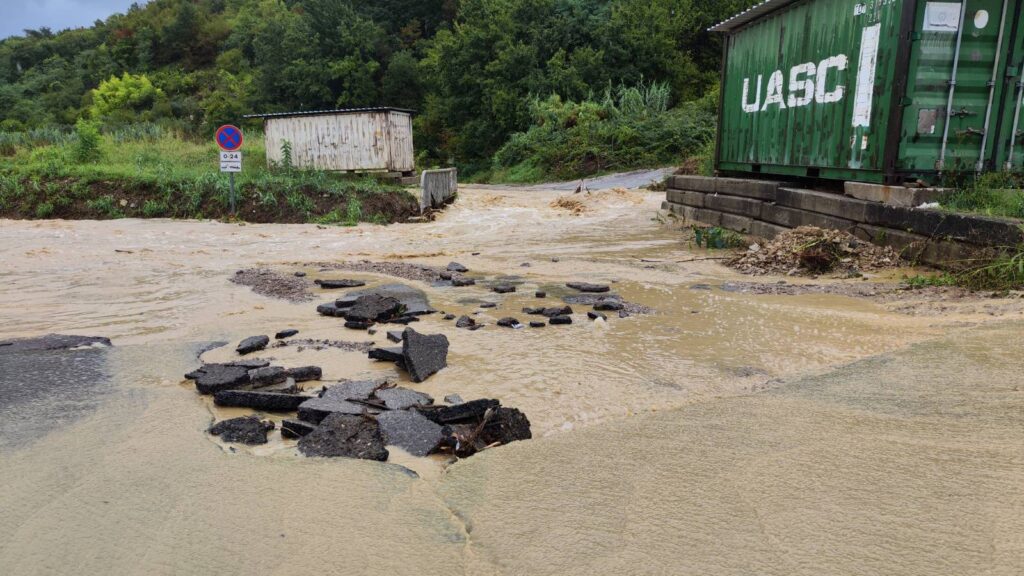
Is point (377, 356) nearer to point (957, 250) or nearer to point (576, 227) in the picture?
point (957, 250)

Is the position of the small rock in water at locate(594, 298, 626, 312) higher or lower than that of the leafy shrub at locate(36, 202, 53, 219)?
higher

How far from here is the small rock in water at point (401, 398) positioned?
342 centimetres

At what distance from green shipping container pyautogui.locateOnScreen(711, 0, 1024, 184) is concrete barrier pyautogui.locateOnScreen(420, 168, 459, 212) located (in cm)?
819

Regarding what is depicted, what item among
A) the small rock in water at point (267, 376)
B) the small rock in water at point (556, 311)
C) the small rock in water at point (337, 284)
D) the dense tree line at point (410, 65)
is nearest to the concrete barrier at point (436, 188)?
the small rock in water at point (337, 284)

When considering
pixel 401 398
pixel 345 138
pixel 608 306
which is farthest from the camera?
pixel 345 138

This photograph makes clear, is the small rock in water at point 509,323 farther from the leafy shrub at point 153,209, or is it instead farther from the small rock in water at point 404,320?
the leafy shrub at point 153,209

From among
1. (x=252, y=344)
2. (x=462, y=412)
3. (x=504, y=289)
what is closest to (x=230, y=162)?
(x=504, y=289)

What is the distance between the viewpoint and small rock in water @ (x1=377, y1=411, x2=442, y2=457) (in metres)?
2.93

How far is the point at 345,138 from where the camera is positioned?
1733 cm

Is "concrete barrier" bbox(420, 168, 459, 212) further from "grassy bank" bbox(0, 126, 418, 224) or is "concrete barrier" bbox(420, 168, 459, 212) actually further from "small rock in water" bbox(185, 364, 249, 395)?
"small rock in water" bbox(185, 364, 249, 395)

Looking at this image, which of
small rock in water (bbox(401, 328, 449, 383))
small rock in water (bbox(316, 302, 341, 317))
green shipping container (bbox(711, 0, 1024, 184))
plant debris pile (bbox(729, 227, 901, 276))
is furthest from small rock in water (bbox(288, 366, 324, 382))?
green shipping container (bbox(711, 0, 1024, 184))

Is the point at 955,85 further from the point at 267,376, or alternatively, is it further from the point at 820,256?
the point at 267,376

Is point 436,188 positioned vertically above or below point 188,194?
above

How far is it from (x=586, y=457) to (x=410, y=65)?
40.2 metres
